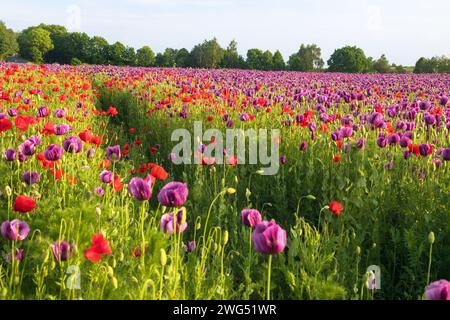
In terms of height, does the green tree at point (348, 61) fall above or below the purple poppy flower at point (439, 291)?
above

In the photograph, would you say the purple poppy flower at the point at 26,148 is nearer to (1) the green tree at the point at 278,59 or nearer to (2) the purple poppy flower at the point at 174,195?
(2) the purple poppy flower at the point at 174,195

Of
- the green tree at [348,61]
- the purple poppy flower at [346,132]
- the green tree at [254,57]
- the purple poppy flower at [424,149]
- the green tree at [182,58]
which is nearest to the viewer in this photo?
the purple poppy flower at [424,149]

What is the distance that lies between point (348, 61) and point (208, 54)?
14.7m

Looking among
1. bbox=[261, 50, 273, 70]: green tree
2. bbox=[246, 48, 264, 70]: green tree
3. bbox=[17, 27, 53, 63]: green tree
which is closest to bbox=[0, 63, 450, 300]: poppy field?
bbox=[246, 48, 264, 70]: green tree

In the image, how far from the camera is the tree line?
46469 millimetres

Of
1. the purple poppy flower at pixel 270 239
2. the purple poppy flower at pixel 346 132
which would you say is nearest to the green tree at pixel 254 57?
the purple poppy flower at pixel 346 132

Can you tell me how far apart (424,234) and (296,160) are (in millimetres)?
1648

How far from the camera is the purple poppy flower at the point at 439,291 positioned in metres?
1.55

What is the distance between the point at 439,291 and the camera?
5.12ft

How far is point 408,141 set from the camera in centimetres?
385

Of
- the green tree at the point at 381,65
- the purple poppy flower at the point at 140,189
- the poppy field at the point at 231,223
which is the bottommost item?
the poppy field at the point at 231,223

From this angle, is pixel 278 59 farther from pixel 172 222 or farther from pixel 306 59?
pixel 172 222

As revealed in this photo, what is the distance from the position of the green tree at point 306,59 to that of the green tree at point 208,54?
304 inches
